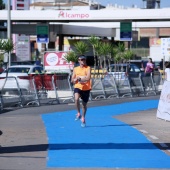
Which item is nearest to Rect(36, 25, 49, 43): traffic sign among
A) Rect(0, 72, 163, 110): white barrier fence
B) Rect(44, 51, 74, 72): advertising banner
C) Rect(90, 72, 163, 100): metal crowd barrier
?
Rect(44, 51, 74, 72): advertising banner

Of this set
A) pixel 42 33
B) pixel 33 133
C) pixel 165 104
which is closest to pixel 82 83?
pixel 33 133

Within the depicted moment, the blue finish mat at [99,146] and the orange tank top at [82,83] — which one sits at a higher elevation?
the orange tank top at [82,83]

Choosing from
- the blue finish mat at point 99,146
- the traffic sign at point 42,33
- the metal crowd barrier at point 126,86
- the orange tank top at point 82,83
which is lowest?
the metal crowd barrier at point 126,86

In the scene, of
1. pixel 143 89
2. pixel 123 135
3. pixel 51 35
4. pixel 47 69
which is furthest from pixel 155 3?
pixel 123 135

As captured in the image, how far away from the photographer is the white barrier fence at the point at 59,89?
27.7 meters

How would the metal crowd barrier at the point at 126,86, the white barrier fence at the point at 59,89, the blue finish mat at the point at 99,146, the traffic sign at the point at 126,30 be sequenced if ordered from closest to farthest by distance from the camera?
the blue finish mat at the point at 99,146 → the white barrier fence at the point at 59,89 → the metal crowd barrier at the point at 126,86 → the traffic sign at the point at 126,30

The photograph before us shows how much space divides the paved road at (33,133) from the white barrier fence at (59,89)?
814mm

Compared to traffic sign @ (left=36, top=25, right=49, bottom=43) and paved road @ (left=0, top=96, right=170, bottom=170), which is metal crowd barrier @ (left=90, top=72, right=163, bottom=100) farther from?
traffic sign @ (left=36, top=25, right=49, bottom=43)

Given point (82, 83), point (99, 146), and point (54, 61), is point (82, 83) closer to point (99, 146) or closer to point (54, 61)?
point (99, 146)

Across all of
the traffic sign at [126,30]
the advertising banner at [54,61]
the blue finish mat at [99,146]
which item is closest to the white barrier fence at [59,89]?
the blue finish mat at [99,146]

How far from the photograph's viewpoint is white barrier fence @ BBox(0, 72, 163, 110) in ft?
91.0

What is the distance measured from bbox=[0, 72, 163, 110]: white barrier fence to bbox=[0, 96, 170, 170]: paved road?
2.67 feet

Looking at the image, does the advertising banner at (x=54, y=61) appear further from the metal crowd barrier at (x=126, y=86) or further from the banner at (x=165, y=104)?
the banner at (x=165, y=104)

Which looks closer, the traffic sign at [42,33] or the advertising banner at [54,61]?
the advertising banner at [54,61]
